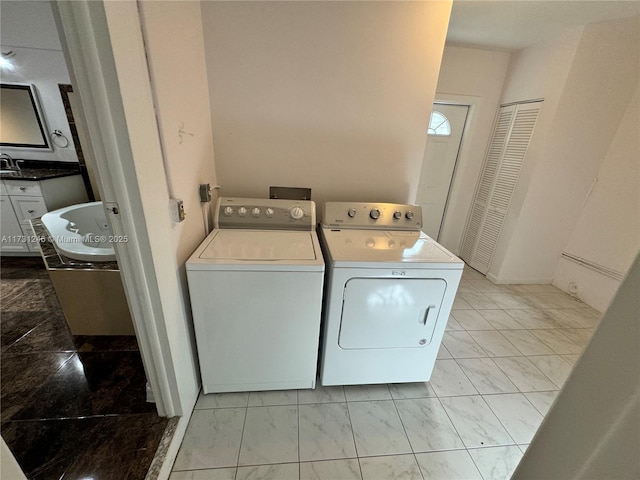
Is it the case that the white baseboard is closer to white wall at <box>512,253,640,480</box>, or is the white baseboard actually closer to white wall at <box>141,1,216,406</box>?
white wall at <box>512,253,640,480</box>

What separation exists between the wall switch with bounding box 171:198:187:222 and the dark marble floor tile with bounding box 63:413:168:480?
1.06 metres

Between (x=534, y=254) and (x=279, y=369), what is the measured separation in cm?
320

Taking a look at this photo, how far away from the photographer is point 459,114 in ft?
10.0

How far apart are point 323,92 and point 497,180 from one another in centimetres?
245

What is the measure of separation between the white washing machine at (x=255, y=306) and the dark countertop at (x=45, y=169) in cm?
254

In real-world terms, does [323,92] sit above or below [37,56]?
below

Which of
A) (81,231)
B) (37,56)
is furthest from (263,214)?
(37,56)

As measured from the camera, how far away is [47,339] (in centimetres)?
178

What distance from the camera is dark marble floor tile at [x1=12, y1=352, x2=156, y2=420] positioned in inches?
52.3

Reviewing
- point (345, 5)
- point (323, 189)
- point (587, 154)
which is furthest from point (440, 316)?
A: point (587, 154)

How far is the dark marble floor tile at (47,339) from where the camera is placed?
5.56ft

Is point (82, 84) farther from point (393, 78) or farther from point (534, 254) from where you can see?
point (534, 254)

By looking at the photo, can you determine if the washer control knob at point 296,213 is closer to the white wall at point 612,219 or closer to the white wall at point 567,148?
the white wall at point 567,148

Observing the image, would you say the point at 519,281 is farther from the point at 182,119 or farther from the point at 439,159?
the point at 182,119
